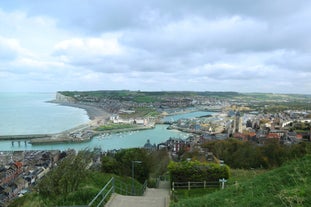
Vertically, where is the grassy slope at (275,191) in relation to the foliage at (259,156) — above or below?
above

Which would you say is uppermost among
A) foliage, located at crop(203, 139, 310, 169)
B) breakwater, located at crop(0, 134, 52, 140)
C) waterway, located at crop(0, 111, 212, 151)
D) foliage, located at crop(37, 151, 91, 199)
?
foliage, located at crop(37, 151, 91, 199)

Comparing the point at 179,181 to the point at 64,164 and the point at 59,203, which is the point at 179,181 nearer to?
the point at 64,164

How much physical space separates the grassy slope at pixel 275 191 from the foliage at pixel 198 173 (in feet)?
16.8

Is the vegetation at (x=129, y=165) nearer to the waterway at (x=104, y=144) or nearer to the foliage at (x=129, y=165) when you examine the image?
the foliage at (x=129, y=165)

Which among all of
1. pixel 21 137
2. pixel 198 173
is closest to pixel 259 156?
pixel 198 173

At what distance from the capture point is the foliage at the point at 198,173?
34.6ft

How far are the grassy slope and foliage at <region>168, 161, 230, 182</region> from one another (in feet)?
16.8

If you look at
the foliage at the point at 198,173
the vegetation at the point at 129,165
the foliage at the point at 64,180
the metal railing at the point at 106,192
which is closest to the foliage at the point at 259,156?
the vegetation at the point at 129,165

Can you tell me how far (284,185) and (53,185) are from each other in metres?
5.38

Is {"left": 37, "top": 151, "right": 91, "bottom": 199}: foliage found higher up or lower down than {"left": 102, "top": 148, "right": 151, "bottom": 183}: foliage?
higher up

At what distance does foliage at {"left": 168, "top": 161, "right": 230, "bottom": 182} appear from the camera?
10539mm

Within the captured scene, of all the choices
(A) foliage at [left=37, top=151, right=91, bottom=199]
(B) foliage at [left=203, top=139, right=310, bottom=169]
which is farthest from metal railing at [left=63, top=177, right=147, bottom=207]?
(B) foliage at [left=203, top=139, right=310, bottom=169]

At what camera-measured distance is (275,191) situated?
432 cm

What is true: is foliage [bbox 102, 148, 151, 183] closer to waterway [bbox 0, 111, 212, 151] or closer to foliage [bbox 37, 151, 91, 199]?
foliage [bbox 37, 151, 91, 199]
